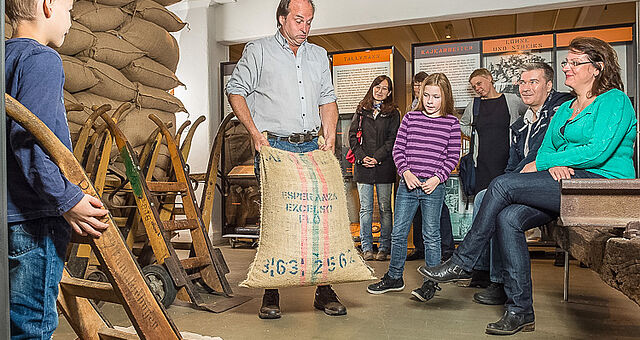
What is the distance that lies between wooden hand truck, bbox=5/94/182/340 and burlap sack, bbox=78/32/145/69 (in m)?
2.60

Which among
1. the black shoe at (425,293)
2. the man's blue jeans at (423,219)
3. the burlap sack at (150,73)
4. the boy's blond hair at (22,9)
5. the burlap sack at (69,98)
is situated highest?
the burlap sack at (150,73)

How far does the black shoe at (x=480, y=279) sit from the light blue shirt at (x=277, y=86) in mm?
1464

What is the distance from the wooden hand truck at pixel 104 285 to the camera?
115cm

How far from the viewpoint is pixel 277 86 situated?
2.64 m

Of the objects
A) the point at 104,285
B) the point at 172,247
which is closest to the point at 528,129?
the point at 172,247

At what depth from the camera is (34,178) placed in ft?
3.88

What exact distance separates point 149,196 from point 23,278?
5.10 ft

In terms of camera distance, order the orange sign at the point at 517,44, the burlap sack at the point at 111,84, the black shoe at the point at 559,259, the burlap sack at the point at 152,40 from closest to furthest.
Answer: the burlap sack at the point at 111,84, the burlap sack at the point at 152,40, the black shoe at the point at 559,259, the orange sign at the point at 517,44

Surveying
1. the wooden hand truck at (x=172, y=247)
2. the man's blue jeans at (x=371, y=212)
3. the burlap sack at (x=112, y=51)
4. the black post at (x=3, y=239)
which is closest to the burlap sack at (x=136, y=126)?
the burlap sack at (x=112, y=51)

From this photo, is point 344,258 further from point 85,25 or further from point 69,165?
point 85,25

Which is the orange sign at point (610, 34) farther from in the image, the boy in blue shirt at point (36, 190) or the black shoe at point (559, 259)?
the boy in blue shirt at point (36, 190)

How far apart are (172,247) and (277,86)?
955 mm

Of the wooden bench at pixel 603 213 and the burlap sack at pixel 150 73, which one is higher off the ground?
the burlap sack at pixel 150 73

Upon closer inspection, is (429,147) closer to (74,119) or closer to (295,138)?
(295,138)
